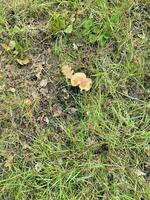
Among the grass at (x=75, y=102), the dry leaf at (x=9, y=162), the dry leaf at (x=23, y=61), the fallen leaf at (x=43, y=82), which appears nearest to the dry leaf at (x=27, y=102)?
the grass at (x=75, y=102)

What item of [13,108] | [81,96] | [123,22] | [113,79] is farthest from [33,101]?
[123,22]

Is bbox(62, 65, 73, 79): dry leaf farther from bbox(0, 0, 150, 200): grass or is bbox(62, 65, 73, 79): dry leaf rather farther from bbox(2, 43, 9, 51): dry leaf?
bbox(2, 43, 9, 51): dry leaf

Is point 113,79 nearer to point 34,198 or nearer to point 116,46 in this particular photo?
point 116,46

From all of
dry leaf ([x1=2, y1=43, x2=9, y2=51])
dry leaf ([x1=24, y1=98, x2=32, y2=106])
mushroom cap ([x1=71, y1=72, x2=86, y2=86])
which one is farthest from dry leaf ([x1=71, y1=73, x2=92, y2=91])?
dry leaf ([x1=2, y1=43, x2=9, y2=51])

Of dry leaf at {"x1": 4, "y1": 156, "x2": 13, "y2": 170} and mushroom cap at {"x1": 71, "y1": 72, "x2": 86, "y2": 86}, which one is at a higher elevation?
mushroom cap at {"x1": 71, "y1": 72, "x2": 86, "y2": 86}

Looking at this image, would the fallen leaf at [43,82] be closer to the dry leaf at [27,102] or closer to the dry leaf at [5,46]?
the dry leaf at [27,102]
